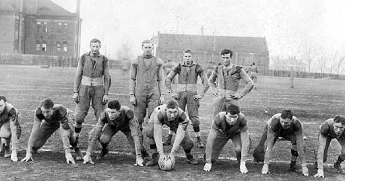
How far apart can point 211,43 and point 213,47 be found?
2.65 feet

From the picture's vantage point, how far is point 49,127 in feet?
19.5

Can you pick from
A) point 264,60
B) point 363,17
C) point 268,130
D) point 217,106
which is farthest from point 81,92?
point 264,60

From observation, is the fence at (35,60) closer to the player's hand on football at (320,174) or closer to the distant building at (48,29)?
the distant building at (48,29)

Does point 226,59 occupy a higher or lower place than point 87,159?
higher

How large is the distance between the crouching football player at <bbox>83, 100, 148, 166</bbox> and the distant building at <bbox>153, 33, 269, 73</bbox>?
155 feet

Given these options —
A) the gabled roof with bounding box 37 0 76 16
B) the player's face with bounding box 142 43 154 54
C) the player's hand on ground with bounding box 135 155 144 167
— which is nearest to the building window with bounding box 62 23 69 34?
the gabled roof with bounding box 37 0 76 16

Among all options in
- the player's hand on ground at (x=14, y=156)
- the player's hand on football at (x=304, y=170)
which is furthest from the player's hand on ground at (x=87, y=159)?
the player's hand on football at (x=304, y=170)

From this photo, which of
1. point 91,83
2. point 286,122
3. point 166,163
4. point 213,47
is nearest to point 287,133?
point 286,122

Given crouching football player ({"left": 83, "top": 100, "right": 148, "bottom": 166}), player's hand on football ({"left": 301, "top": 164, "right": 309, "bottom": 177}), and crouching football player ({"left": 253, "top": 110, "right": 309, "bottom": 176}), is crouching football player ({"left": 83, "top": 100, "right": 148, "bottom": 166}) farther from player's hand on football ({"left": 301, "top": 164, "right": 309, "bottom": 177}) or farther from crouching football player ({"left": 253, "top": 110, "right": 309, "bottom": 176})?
player's hand on football ({"left": 301, "top": 164, "right": 309, "bottom": 177})

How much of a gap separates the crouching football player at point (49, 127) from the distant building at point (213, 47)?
47.2m

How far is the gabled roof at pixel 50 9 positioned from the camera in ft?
155

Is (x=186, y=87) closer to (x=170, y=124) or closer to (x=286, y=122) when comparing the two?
(x=170, y=124)

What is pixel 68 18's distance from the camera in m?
47.5

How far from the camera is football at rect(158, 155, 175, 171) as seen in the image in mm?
5348
